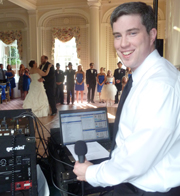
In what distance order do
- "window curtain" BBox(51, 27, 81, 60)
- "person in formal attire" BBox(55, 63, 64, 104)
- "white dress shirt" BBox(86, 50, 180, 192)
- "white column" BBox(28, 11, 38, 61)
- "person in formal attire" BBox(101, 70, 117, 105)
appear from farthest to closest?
"white column" BBox(28, 11, 38, 61), "window curtain" BBox(51, 27, 81, 60), "person in formal attire" BBox(55, 63, 64, 104), "person in formal attire" BBox(101, 70, 117, 105), "white dress shirt" BBox(86, 50, 180, 192)

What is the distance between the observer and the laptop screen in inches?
68.2

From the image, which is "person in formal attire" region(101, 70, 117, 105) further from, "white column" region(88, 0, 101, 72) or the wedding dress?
the wedding dress

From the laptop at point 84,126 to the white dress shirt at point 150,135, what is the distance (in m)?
0.78

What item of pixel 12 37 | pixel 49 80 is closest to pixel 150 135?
pixel 49 80

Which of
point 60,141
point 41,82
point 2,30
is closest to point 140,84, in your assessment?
point 60,141

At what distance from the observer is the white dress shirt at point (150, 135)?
0.79 meters

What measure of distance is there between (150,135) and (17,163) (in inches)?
31.6

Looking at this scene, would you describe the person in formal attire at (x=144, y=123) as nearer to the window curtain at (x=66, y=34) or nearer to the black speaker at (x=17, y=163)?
the black speaker at (x=17, y=163)

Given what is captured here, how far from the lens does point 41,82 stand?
6.96 meters

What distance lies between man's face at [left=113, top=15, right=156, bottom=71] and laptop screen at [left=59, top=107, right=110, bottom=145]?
32.8 inches

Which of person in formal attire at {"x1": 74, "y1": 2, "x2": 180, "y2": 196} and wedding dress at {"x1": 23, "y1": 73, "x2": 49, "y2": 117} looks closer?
person in formal attire at {"x1": 74, "y1": 2, "x2": 180, "y2": 196}

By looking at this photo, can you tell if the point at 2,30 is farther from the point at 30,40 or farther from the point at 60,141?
the point at 60,141

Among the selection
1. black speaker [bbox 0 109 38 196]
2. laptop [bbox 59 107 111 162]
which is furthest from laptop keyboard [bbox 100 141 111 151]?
black speaker [bbox 0 109 38 196]

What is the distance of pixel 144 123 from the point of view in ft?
2.61
